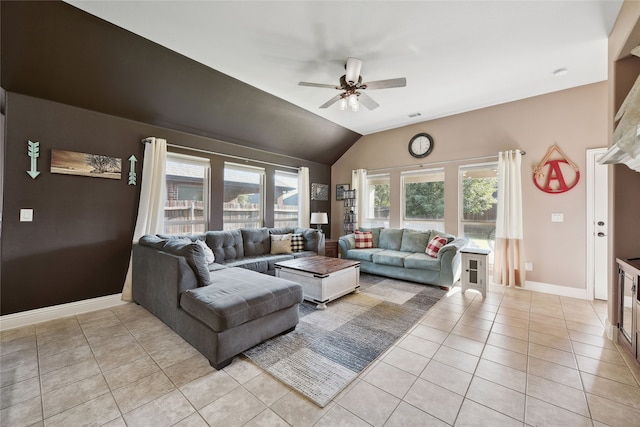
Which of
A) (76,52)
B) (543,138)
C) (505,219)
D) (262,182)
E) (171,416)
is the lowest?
(171,416)

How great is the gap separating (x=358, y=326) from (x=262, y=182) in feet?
11.5

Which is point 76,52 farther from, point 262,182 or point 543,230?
point 543,230

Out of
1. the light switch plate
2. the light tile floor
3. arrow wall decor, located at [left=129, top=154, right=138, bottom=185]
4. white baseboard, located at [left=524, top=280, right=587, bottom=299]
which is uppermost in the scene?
arrow wall decor, located at [left=129, top=154, right=138, bottom=185]

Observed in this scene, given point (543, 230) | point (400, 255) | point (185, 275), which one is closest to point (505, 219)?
point (543, 230)

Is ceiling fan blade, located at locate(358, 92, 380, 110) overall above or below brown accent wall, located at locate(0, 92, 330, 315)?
above

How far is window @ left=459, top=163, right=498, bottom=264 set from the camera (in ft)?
14.4

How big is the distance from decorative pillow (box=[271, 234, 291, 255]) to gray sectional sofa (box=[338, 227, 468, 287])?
1.05 m

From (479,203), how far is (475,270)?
1512 mm

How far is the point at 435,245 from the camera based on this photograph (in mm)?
4191

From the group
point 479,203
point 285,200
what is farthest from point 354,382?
point 285,200

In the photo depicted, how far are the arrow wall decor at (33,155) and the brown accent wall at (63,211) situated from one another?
4 cm

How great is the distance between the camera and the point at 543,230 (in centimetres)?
387

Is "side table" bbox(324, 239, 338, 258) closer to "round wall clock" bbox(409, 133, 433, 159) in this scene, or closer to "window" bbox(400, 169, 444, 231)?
"window" bbox(400, 169, 444, 231)

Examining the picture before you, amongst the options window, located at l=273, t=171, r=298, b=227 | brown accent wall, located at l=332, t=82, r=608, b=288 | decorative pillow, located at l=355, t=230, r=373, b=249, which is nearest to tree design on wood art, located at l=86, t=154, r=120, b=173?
window, located at l=273, t=171, r=298, b=227
